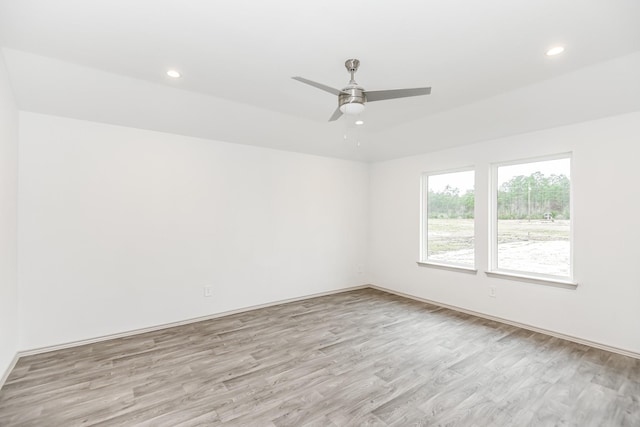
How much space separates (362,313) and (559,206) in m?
2.89

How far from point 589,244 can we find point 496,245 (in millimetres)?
1044

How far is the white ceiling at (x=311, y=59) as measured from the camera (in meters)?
2.01

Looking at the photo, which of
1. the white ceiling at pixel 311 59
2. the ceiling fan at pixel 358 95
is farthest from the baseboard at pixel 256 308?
the ceiling fan at pixel 358 95

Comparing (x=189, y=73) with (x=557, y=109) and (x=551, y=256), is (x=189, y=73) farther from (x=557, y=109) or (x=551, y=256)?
(x=551, y=256)

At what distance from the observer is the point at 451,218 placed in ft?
15.9

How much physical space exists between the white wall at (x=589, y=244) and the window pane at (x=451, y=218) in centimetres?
28

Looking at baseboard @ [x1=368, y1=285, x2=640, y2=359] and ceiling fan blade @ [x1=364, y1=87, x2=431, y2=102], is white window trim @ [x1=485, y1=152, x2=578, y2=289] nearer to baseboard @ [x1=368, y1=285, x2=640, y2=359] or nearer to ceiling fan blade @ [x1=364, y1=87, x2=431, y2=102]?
baseboard @ [x1=368, y1=285, x2=640, y2=359]

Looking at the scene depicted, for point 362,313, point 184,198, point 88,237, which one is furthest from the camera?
point 362,313

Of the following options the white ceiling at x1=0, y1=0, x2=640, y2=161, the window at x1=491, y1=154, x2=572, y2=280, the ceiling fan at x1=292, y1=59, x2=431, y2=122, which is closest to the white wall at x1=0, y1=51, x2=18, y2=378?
the white ceiling at x1=0, y1=0, x2=640, y2=161

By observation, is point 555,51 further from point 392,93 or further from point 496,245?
point 496,245

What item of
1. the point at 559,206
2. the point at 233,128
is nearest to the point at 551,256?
the point at 559,206

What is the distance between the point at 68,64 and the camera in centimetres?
269

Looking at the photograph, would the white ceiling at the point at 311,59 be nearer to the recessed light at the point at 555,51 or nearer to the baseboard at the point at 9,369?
the recessed light at the point at 555,51

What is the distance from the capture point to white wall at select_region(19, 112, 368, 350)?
3115 millimetres
